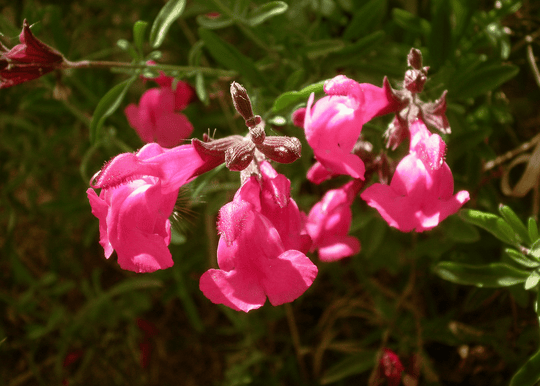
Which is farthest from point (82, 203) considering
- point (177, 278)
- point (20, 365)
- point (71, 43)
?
point (20, 365)

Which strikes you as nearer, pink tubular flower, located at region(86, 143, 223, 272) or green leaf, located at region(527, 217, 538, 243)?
pink tubular flower, located at region(86, 143, 223, 272)

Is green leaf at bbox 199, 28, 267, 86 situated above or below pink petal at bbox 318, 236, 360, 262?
above

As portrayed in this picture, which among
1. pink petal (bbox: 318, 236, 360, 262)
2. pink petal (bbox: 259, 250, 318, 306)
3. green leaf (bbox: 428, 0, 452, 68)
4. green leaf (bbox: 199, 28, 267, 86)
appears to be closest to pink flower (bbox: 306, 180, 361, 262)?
pink petal (bbox: 318, 236, 360, 262)

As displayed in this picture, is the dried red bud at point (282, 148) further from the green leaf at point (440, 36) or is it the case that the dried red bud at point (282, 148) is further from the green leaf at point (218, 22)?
the green leaf at point (440, 36)

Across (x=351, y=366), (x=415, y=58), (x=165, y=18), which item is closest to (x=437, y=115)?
(x=415, y=58)

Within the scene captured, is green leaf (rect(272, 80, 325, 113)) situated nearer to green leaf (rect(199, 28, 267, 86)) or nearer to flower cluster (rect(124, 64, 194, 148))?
green leaf (rect(199, 28, 267, 86))

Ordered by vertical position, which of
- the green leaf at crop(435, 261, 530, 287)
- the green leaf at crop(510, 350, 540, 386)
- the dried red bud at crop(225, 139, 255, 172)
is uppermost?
the dried red bud at crop(225, 139, 255, 172)

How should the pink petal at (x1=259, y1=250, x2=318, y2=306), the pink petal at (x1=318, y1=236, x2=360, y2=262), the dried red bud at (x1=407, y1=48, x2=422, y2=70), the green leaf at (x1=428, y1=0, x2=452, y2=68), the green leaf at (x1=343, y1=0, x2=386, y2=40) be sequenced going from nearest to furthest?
the pink petal at (x1=259, y1=250, x2=318, y2=306)
the dried red bud at (x1=407, y1=48, x2=422, y2=70)
the pink petal at (x1=318, y1=236, x2=360, y2=262)
the green leaf at (x1=428, y1=0, x2=452, y2=68)
the green leaf at (x1=343, y1=0, x2=386, y2=40)

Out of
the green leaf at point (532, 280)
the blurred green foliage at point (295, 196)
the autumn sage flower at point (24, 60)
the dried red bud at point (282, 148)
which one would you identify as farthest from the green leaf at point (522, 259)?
the autumn sage flower at point (24, 60)
